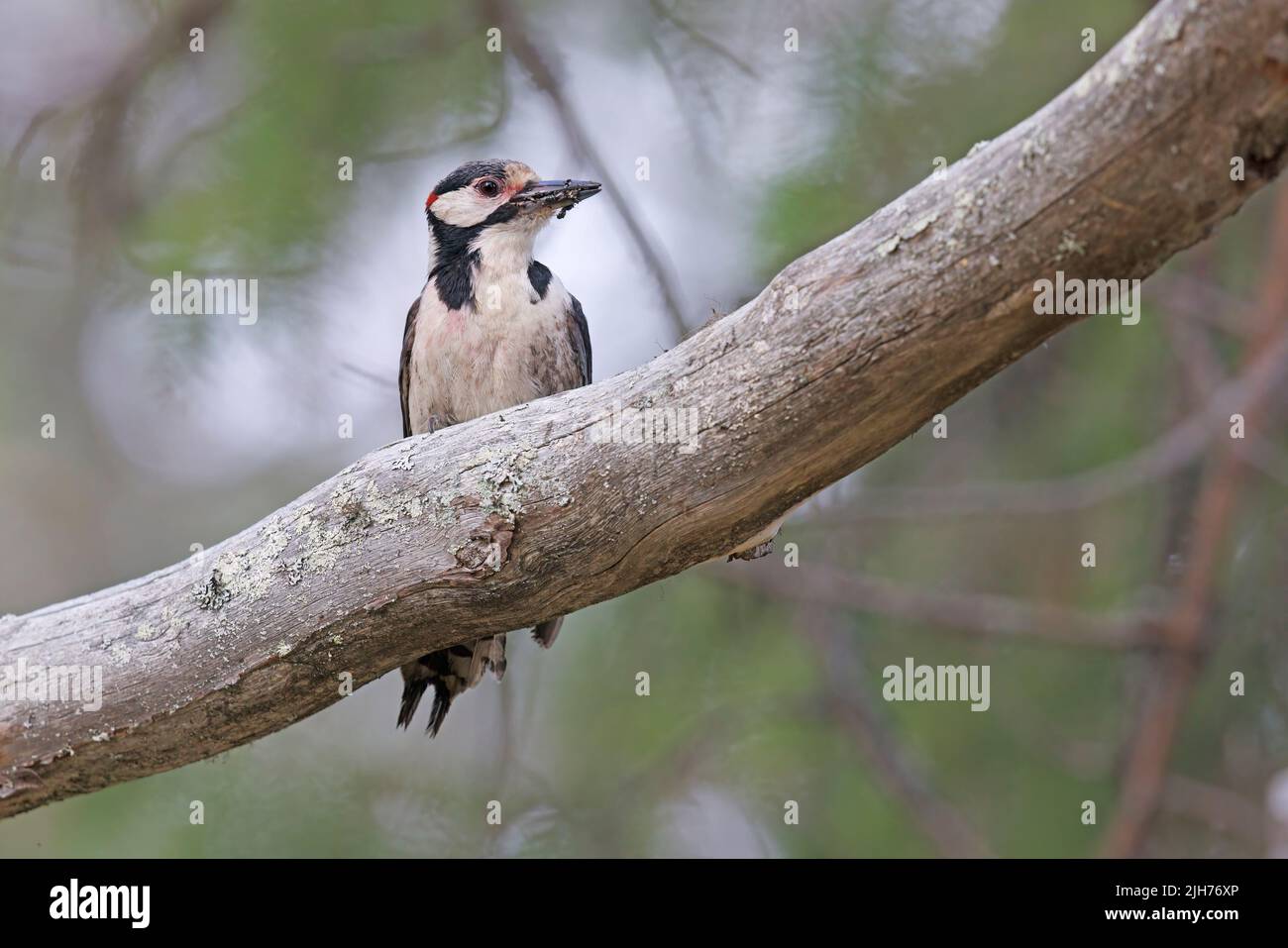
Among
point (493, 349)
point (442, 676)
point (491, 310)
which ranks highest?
point (491, 310)

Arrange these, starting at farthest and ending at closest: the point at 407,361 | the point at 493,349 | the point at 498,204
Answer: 1. the point at 407,361
2. the point at 498,204
3. the point at 493,349

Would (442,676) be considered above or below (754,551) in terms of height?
below

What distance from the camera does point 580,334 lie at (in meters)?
4.02

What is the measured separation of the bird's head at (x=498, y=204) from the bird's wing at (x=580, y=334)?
238 millimetres

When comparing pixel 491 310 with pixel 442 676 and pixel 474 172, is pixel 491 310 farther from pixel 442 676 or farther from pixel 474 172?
pixel 442 676

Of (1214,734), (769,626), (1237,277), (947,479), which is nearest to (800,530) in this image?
(769,626)

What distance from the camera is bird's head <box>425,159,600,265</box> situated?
12.9 feet

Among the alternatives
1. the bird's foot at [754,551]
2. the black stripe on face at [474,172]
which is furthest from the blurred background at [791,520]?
the bird's foot at [754,551]

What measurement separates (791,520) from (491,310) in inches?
65.6

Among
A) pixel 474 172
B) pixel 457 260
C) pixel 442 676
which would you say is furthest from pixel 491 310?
pixel 442 676

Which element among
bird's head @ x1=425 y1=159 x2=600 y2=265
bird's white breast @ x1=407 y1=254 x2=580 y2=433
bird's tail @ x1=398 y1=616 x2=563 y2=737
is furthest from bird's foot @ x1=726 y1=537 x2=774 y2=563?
bird's head @ x1=425 y1=159 x2=600 y2=265

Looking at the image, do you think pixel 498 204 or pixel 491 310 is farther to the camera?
pixel 498 204

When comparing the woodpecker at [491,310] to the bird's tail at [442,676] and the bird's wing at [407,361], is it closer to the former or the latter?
the bird's wing at [407,361]

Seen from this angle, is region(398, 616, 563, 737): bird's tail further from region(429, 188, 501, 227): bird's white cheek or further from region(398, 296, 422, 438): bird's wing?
region(429, 188, 501, 227): bird's white cheek
